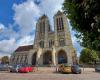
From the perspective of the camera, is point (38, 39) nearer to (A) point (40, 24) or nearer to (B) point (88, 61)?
(A) point (40, 24)

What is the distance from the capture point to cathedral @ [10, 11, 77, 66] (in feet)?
234

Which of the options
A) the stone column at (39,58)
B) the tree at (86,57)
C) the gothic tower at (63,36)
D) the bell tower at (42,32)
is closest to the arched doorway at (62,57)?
the gothic tower at (63,36)

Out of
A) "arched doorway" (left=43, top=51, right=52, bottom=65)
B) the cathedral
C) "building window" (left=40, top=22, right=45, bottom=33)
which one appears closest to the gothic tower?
the cathedral

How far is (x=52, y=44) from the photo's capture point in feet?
254

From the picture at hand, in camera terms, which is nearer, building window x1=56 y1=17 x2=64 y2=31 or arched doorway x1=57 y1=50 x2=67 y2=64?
arched doorway x1=57 y1=50 x2=67 y2=64

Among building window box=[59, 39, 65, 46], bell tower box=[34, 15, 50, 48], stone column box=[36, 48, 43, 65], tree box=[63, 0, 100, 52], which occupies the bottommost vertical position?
tree box=[63, 0, 100, 52]

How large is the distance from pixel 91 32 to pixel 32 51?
71603 millimetres

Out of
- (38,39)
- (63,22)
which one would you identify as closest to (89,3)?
(63,22)

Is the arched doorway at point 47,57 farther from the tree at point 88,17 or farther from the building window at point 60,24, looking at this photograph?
the tree at point 88,17

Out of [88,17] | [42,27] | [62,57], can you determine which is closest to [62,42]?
[62,57]

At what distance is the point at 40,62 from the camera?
74.6 metres

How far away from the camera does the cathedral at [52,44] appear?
234ft

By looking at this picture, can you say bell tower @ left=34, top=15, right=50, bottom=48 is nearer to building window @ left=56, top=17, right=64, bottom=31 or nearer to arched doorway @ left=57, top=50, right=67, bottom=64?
building window @ left=56, top=17, right=64, bottom=31

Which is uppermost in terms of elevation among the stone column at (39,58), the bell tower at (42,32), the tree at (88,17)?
the bell tower at (42,32)
